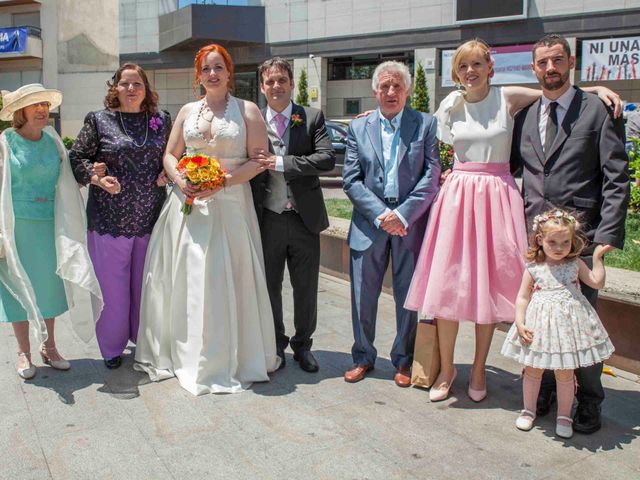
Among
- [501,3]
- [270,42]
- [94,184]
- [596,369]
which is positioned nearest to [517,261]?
[596,369]

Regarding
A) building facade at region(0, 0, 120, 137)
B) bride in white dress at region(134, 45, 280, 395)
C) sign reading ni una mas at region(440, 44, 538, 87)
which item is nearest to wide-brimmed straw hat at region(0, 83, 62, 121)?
bride in white dress at region(134, 45, 280, 395)

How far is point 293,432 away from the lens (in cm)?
358

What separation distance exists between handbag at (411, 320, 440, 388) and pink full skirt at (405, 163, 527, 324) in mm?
297

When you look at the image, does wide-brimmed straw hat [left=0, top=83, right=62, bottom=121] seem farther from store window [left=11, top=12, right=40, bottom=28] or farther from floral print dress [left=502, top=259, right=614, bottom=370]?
store window [left=11, top=12, right=40, bottom=28]

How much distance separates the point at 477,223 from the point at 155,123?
2425mm

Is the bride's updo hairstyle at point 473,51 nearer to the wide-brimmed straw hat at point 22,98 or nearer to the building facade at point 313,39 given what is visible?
the wide-brimmed straw hat at point 22,98

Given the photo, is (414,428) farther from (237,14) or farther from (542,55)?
(237,14)

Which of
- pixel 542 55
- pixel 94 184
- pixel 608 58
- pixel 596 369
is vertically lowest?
pixel 596 369

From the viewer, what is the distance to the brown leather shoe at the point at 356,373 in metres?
4.39

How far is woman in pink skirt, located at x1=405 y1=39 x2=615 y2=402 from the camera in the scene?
3.87m

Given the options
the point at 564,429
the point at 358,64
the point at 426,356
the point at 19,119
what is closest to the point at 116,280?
the point at 19,119

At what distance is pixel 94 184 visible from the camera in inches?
175

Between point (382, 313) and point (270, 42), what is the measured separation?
25.2 meters

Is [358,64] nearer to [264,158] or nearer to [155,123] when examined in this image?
[155,123]
